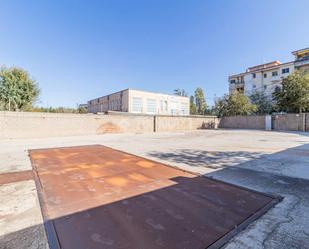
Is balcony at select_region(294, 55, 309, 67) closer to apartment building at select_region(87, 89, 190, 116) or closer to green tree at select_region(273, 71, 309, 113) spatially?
green tree at select_region(273, 71, 309, 113)

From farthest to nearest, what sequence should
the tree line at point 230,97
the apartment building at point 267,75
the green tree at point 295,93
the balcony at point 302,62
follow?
the apartment building at point 267,75, the balcony at point 302,62, the green tree at point 295,93, the tree line at point 230,97

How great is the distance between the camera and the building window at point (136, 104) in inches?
1078

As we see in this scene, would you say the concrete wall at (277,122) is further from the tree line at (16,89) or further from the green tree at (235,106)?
the tree line at (16,89)

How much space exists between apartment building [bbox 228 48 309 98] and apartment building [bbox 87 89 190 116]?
36.3ft

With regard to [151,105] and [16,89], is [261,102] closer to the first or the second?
[151,105]

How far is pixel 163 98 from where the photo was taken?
31375mm

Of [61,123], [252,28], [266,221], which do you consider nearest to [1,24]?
[61,123]

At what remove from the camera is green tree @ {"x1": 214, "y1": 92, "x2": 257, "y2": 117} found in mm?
24547

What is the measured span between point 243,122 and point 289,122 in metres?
4.91

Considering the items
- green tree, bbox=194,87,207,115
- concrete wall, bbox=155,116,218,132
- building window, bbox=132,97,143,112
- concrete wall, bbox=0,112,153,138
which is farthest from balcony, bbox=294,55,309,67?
concrete wall, bbox=0,112,153,138

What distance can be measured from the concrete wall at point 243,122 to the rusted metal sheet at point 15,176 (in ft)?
75.0

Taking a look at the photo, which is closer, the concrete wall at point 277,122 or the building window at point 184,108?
the concrete wall at point 277,122

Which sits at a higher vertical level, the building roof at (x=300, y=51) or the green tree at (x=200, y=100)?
the building roof at (x=300, y=51)

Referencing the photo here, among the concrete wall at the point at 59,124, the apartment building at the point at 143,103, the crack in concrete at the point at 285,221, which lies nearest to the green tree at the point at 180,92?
the apartment building at the point at 143,103
